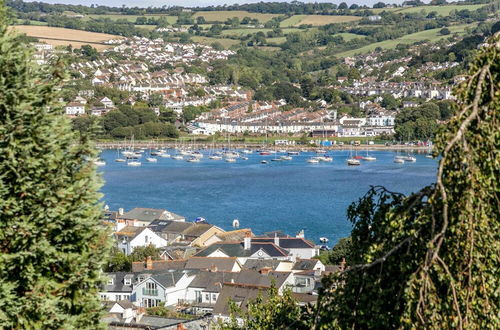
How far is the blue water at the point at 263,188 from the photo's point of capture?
28750mm

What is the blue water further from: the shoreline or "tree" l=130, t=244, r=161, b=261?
"tree" l=130, t=244, r=161, b=261

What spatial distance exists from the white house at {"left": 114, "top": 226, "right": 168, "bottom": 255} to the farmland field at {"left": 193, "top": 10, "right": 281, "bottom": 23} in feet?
370

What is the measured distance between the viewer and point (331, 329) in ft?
10.7

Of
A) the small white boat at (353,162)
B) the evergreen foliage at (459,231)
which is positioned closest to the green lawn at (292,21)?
the small white boat at (353,162)

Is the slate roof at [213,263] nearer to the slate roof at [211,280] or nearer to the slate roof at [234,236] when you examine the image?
the slate roof at [211,280]

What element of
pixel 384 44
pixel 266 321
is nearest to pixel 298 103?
pixel 384 44

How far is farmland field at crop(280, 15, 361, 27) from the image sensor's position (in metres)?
129

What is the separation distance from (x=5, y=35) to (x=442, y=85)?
73.4 meters

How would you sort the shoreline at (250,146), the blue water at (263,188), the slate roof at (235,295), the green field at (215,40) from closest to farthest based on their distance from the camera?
the slate roof at (235,295) → the blue water at (263,188) → the shoreline at (250,146) → the green field at (215,40)

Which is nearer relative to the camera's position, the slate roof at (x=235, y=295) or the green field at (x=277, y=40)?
the slate roof at (x=235, y=295)

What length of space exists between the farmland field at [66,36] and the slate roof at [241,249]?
2916 inches

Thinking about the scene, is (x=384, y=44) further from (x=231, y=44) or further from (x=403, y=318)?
(x=403, y=318)

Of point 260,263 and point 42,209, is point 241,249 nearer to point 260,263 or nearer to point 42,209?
point 260,263

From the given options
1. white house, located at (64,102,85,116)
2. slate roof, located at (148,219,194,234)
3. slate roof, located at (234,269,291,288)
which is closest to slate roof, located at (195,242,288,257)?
slate roof, located at (234,269,291,288)
